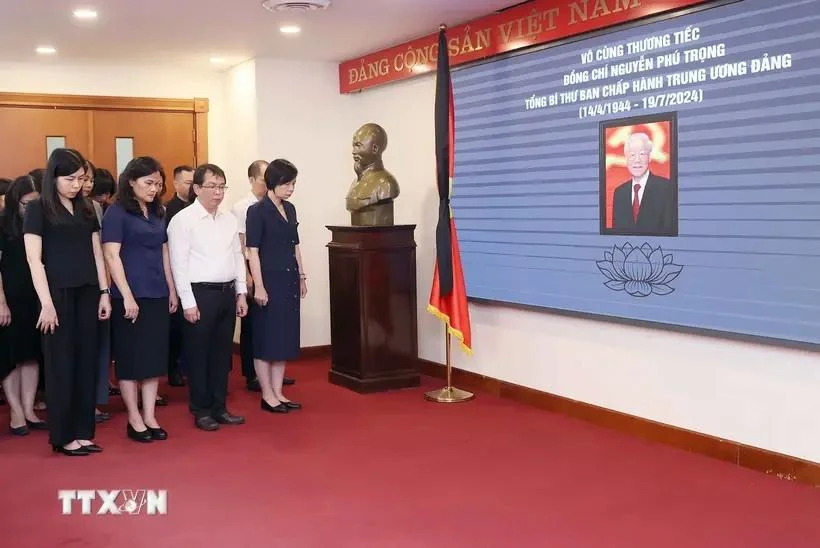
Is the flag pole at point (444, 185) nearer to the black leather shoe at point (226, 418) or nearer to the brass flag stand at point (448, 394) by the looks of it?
the brass flag stand at point (448, 394)

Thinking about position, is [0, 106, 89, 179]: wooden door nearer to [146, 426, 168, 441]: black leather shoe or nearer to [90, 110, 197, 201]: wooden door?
[90, 110, 197, 201]: wooden door

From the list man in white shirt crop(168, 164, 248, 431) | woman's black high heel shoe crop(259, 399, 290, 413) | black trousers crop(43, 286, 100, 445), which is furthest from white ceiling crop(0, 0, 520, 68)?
woman's black high heel shoe crop(259, 399, 290, 413)

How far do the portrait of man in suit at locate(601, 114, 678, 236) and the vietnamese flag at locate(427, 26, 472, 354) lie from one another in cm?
109

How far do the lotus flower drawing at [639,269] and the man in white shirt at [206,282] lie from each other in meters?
2.06

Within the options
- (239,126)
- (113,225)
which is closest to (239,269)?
(113,225)

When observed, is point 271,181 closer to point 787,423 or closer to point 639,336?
point 639,336

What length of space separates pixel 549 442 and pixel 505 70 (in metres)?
2.37

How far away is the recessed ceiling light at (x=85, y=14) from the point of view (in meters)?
5.58

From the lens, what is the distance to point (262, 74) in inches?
291

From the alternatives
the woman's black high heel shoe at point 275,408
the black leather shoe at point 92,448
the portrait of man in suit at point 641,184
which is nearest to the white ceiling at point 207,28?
the portrait of man in suit at point 641,184

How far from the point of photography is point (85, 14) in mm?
5684

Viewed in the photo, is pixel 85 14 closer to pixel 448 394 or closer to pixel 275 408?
pixel 275 408

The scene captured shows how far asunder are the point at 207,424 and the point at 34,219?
1542 mm

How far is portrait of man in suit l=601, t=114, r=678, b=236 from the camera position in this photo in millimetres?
4516
